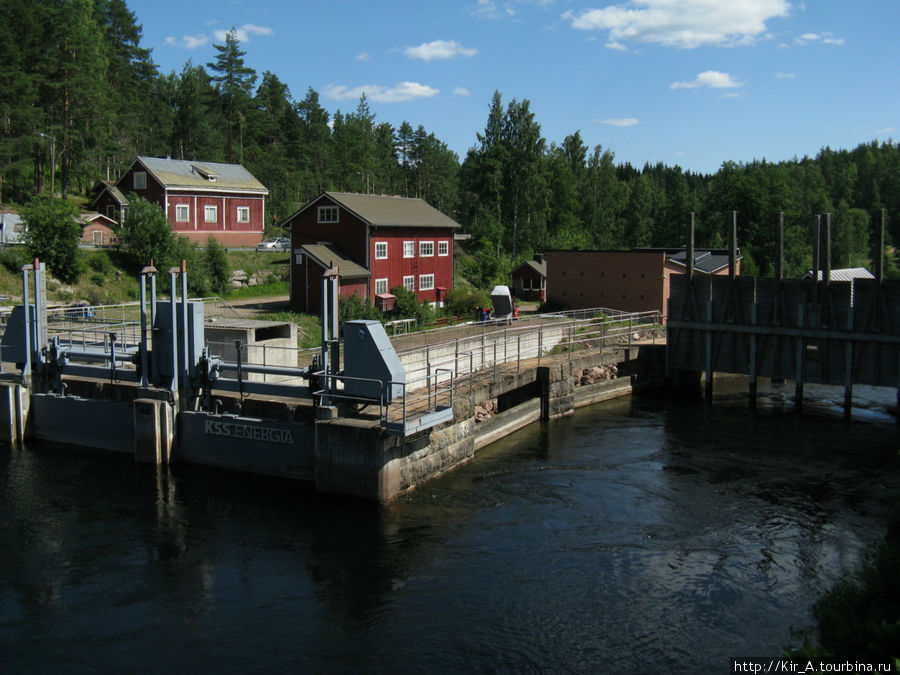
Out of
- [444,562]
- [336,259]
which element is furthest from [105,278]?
[444,562]

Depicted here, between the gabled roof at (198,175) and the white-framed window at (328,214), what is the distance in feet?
45.5

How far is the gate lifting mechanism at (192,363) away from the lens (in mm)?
19688

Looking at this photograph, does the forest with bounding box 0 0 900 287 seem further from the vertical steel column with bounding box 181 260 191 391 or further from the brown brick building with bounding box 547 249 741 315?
the vertical steel column with bounding box 181 260 191 391

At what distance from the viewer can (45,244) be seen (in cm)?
4188

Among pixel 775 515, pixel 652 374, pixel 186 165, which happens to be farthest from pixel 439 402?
pixel 186 165

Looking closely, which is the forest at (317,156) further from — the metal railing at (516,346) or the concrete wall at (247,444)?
the concrete wall at (247,444)

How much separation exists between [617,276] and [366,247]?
585 inches

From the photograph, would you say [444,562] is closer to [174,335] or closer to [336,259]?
[174,335]

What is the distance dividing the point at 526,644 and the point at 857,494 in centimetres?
1204

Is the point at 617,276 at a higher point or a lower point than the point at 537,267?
lower

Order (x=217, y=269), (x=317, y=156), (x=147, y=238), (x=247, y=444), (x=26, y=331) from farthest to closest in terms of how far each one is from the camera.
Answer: (x=317, y=156) → (x=217, y=269) → (x=147, y=238) → (x=26, y=331) → (x=247, y=444)

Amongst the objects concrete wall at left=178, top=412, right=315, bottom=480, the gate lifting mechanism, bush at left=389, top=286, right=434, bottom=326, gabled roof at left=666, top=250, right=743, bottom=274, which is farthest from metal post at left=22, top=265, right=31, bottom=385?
gabled roof at left=666, top=250, right=743, bottom=274

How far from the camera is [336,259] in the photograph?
44688mm

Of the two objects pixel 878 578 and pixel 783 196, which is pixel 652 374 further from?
pixel 783 196
